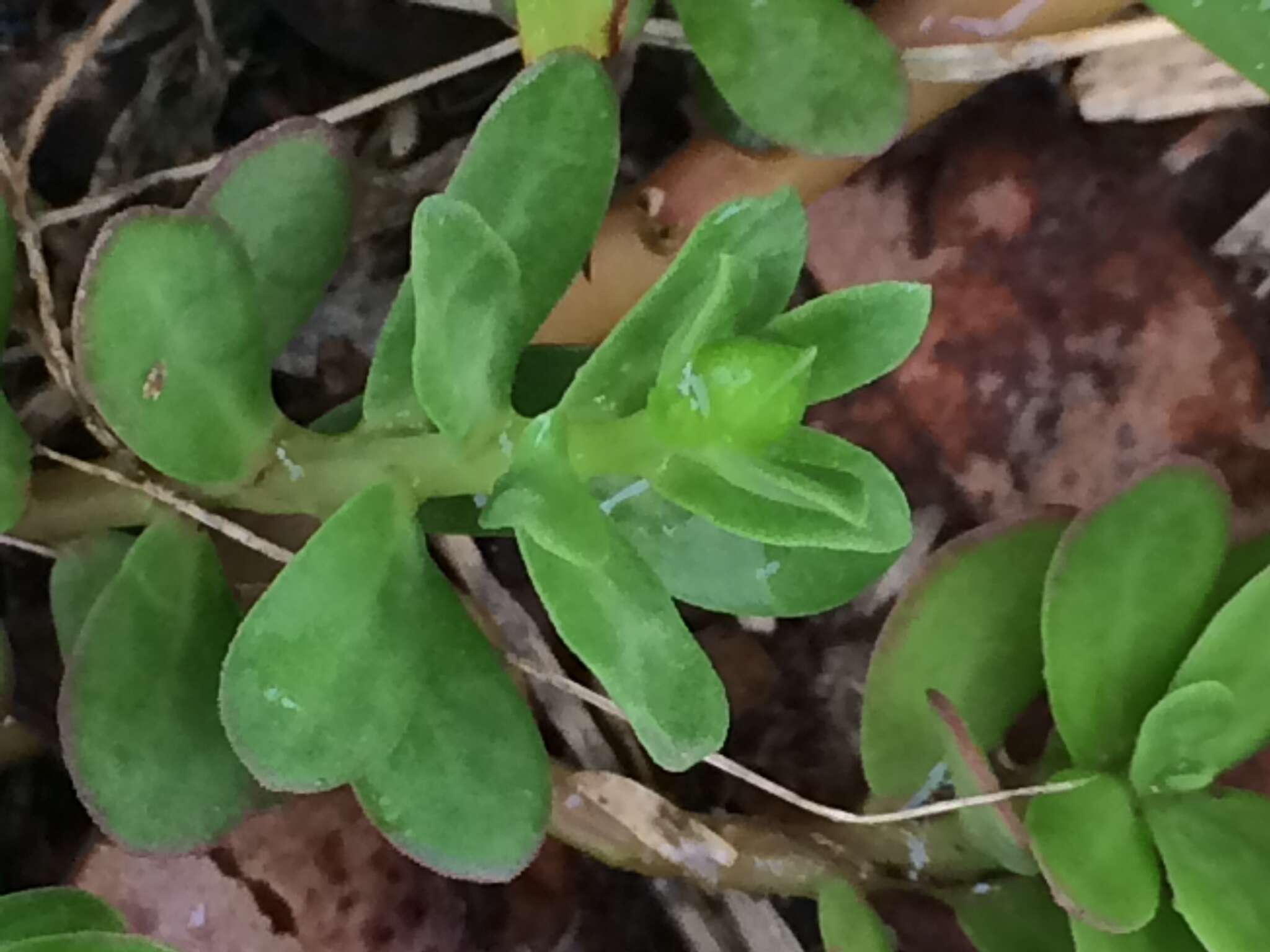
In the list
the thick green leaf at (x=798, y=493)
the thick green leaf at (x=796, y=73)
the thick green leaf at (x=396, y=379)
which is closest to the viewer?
the thick green leaf at (x=798, y=493)

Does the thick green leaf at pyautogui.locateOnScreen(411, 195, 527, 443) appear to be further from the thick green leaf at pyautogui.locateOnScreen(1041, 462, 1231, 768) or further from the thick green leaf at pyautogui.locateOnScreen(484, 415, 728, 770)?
the thick green leaf at pyautogui.locateOnScreen(1041, 462, 1231, 768)

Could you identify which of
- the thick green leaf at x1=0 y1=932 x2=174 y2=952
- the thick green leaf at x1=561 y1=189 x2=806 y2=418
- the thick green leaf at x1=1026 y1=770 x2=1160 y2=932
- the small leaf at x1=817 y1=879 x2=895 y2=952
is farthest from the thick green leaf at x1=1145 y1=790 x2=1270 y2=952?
the thick green leaf at x1=0 y1=932 x2=174 y2=952

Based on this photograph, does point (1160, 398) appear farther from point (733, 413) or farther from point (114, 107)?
point (114, 107)

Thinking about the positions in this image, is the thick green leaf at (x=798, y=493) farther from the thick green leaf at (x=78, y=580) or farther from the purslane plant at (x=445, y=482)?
the thick green leaf at (x=78, y=580)

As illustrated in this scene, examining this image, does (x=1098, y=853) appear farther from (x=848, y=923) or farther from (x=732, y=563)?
(x=732, y=563)

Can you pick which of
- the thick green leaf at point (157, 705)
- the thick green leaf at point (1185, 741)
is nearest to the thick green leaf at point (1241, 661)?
the thick green leaf at point (1185, 741)

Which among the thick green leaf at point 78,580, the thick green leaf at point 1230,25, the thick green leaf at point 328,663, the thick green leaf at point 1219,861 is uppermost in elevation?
the thick green leaf at point 1230,25
